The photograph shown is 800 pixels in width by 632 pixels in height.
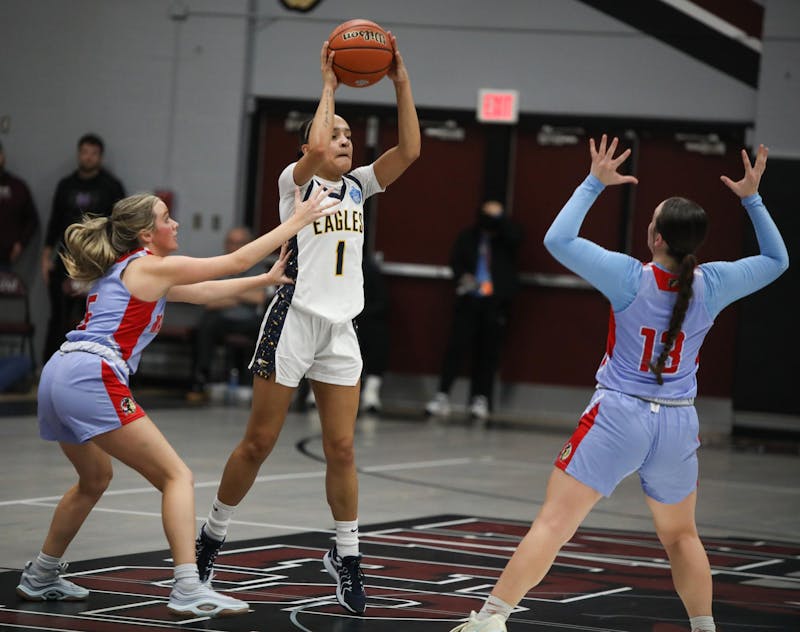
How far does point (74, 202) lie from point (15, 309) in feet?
5.26

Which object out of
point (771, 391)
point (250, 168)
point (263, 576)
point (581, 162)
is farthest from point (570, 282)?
point (263, 576)

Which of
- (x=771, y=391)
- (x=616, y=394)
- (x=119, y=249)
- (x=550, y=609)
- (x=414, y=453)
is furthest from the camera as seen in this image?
(x=771, y=391)

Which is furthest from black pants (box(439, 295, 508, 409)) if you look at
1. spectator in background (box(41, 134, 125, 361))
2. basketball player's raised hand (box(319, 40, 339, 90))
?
basketball player's raised hand (box(319, 40, 339, 90))

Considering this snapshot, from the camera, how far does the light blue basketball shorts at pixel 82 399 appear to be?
4594mm

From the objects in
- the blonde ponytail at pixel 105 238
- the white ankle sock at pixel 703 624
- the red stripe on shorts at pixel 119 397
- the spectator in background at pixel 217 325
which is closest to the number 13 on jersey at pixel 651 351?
the white ankle sock at pixel 703 624

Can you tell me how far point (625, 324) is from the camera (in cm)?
432

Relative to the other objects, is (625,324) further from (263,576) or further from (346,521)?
(263,576)

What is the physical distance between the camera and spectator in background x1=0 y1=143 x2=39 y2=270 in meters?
14.0

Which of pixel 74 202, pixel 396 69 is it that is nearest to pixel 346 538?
pixel 396 69

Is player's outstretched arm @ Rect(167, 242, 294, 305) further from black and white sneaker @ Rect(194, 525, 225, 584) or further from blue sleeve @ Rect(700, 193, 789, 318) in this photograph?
blue sleeve @ Rect(700, 193, 789, 318)

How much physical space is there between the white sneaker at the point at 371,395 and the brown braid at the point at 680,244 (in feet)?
28.2

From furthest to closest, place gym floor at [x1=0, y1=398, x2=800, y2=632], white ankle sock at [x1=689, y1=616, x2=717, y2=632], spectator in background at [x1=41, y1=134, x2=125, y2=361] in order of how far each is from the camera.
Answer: spectator in background at [x1=41, y1=134, x2=125, y2=361] → gym floor at [x1=0, y1=398, x2=800, y2=632] → white ankle sock at [x1=689, y1=616, x2=717, y2=632]

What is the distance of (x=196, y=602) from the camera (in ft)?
15.0

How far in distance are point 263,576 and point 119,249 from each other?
58.9 inches
